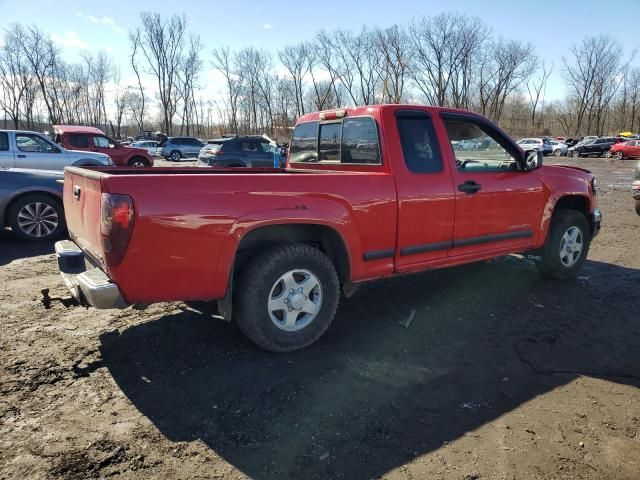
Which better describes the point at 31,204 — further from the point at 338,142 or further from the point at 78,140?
the point at 78,140

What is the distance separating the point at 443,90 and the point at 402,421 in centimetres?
6677

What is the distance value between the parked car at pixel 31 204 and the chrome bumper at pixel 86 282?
4150 mm

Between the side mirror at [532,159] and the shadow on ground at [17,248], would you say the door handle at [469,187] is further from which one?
the shadow on ground at [17,248]

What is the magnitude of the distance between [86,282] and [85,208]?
2.02 ft

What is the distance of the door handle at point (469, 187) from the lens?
429 centimetres

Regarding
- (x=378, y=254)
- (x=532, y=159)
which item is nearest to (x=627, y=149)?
(x=532, y=159)

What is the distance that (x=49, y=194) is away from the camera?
23.6ft

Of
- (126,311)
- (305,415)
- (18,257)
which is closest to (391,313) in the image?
(305,415)

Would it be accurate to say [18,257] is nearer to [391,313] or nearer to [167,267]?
[167,267]

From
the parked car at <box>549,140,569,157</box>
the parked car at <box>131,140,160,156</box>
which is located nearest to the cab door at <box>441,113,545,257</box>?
the parked car at <box>131,140,160,156</box>

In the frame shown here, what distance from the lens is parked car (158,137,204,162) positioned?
1359 inches

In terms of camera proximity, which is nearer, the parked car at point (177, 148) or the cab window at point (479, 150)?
the cab window at point (479, 150)

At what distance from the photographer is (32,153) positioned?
11.7 m

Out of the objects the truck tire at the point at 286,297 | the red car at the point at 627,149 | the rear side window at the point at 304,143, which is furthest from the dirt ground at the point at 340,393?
the red car at the point at 627,149
